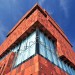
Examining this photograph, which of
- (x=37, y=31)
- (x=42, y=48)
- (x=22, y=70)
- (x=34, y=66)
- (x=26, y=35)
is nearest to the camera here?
(x=34, y=66)

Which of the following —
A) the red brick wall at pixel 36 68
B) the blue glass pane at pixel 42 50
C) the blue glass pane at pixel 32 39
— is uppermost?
the blue glass pane at pixel 32 39

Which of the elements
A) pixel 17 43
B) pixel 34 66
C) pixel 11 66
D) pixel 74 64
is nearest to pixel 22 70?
pixel 34 66

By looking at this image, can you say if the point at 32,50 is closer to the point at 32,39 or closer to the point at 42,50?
the point at 42,50

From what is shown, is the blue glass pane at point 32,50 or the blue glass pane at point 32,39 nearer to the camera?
the blue glass pane at point 32,50

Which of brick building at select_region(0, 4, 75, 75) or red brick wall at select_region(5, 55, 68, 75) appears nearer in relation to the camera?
red brick wall at select_region(5, 55, 68, 75)

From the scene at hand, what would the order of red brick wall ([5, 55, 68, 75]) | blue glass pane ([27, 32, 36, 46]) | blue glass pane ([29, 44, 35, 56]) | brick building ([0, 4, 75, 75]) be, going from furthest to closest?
blue glass pane ([27, 32, 36, 46])
blue glass pane ([29, 44, 35, 56])
brick building ([0, 4, 75, 75])
red brick wall ([5, 55, 68, 75])

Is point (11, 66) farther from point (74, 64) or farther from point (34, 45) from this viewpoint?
point (74, 64)

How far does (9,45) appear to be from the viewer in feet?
58.9

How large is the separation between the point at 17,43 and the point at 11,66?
4.21m

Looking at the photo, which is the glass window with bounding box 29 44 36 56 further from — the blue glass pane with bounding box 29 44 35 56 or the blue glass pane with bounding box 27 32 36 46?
the blue glass pane with bounding box 27 32 36 46

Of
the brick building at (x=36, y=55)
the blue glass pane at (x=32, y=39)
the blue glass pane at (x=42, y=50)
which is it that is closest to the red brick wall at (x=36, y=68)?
the brick building at (x=36, y=55)

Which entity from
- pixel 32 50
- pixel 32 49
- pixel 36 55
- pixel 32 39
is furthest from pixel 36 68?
pixel 32 39

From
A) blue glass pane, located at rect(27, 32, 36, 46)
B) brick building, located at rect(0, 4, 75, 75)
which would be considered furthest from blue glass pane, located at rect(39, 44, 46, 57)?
blue glass pane, located at rect(27, 32, 36, 46)

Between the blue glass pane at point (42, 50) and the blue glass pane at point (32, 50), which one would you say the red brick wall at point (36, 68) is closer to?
the blue glass pane at point (32, 50)
